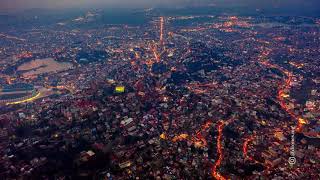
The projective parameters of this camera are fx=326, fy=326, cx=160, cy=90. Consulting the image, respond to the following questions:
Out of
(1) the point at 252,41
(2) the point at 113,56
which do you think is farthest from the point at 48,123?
(1) the point at 252,41

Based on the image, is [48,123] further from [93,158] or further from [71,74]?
[71,74]

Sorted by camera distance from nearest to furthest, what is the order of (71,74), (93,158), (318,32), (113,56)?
(93,158) < (71,74) < (113,56) < (318,32)

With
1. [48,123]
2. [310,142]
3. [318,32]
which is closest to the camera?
[310,142]

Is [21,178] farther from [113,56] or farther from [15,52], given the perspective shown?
[15,52]

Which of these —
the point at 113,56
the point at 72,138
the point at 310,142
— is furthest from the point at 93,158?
the point at 113,56

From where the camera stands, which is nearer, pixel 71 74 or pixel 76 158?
pixel 76 158

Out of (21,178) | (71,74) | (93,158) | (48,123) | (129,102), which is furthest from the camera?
(71,74)
